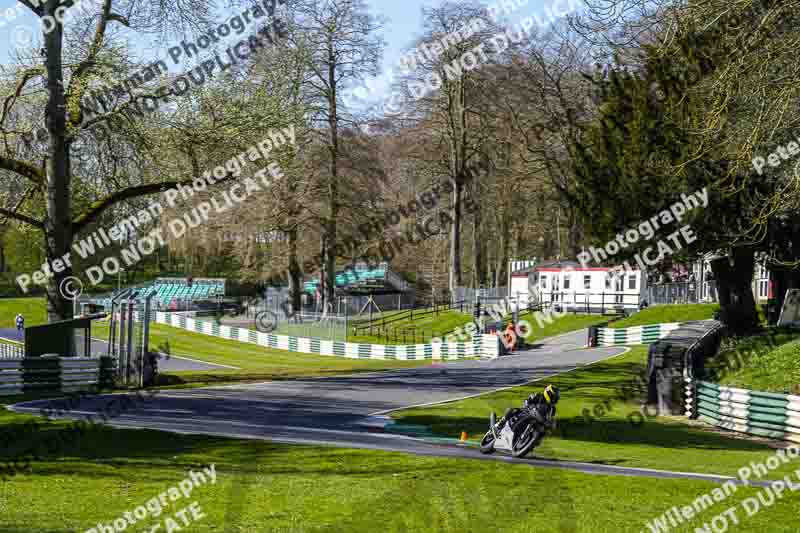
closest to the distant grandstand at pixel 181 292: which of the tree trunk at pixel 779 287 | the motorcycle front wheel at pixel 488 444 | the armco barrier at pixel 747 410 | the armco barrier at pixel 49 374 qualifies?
the tree trunk at pixel 779 287

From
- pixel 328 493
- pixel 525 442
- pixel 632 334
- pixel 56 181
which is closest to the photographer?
pixel 328 493

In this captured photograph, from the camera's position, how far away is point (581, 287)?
168 feet

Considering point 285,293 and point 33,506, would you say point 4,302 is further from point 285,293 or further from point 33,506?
point 33,506

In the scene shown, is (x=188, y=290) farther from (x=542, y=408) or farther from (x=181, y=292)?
(x=542, y=408)

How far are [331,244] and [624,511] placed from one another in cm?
3698

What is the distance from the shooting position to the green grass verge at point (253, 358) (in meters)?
32.8

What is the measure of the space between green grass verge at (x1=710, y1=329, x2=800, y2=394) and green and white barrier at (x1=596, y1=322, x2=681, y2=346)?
946 centimetres

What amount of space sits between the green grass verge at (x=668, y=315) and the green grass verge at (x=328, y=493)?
3092 cm

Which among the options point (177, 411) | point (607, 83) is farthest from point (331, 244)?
point (177, 411)

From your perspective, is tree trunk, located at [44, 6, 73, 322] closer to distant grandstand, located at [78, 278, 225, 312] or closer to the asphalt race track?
the asphalt race track

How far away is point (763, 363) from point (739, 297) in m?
6.57

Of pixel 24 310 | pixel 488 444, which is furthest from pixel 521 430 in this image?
pixel 24 310

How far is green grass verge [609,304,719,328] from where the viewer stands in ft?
133

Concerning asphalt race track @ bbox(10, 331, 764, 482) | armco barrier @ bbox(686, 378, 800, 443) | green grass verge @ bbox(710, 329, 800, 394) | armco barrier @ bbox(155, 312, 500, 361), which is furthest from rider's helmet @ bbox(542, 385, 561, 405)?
armco barrier @ bbox(155, 312, 500, 361)
